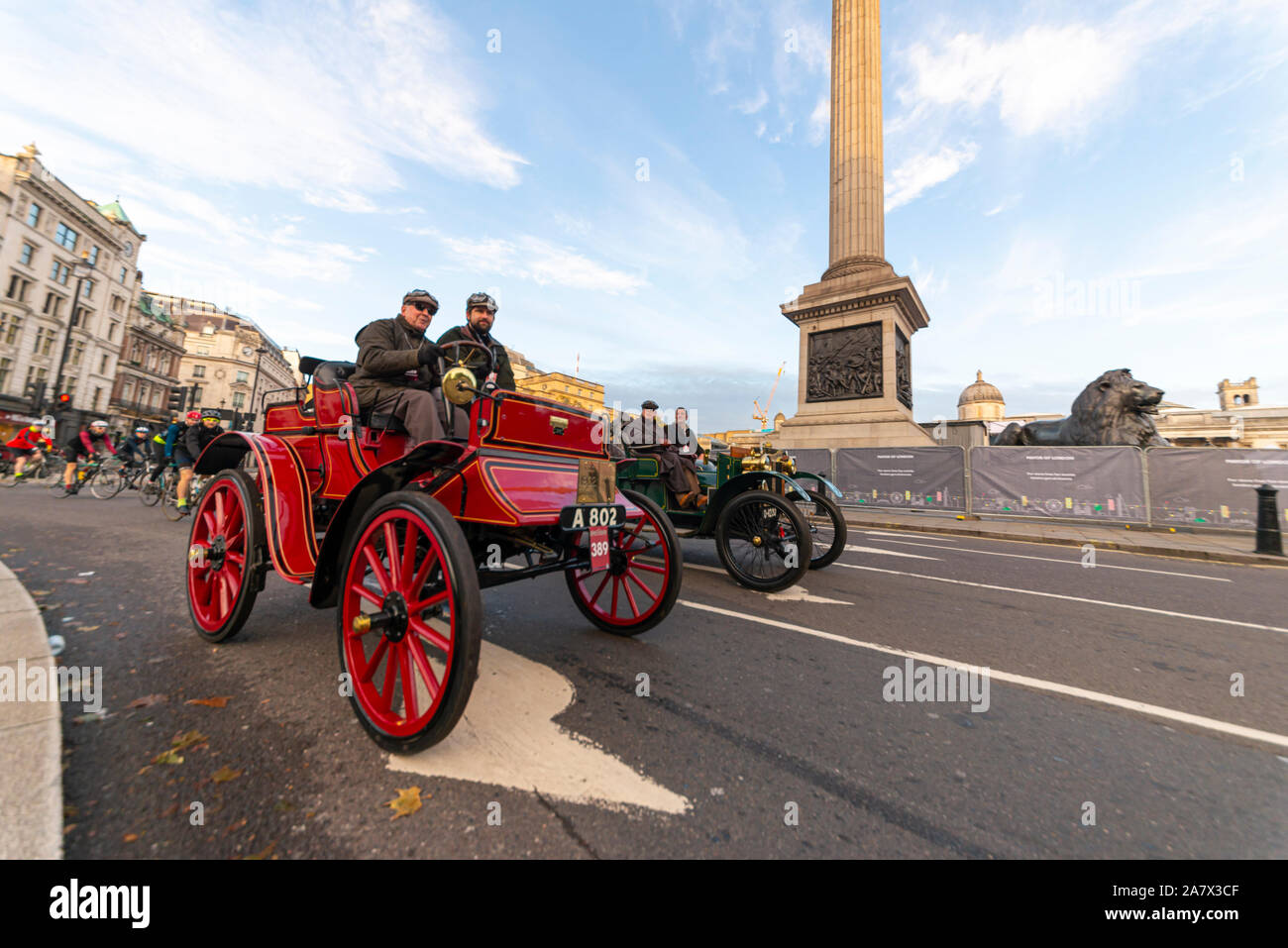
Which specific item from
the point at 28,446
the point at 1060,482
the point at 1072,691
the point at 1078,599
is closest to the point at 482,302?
the point at 1072,691

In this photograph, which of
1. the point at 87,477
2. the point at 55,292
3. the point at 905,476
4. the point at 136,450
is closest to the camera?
the point at 87,477

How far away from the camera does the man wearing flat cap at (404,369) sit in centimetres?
256

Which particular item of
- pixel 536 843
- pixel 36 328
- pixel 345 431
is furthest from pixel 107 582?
pixel 36 328

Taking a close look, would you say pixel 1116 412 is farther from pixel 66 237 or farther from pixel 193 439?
pixel 66 237

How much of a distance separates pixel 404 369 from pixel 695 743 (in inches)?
90.6

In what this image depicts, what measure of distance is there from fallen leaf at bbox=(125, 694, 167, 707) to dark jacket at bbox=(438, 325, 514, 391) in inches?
78.7

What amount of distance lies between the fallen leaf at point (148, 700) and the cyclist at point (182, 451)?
810cm

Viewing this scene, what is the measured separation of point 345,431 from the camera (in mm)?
2703

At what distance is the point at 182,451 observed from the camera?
8.30 metres

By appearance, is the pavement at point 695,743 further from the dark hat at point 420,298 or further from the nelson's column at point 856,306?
the nelson's column at point 856,306

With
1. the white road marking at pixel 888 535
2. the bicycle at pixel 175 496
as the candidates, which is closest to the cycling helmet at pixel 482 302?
the bicycle at pixel 175 496

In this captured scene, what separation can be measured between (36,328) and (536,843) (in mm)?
54848

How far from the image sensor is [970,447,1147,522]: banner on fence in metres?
11.2

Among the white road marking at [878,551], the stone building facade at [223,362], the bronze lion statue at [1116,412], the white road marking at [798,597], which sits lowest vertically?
the white road marking at [798,597]
